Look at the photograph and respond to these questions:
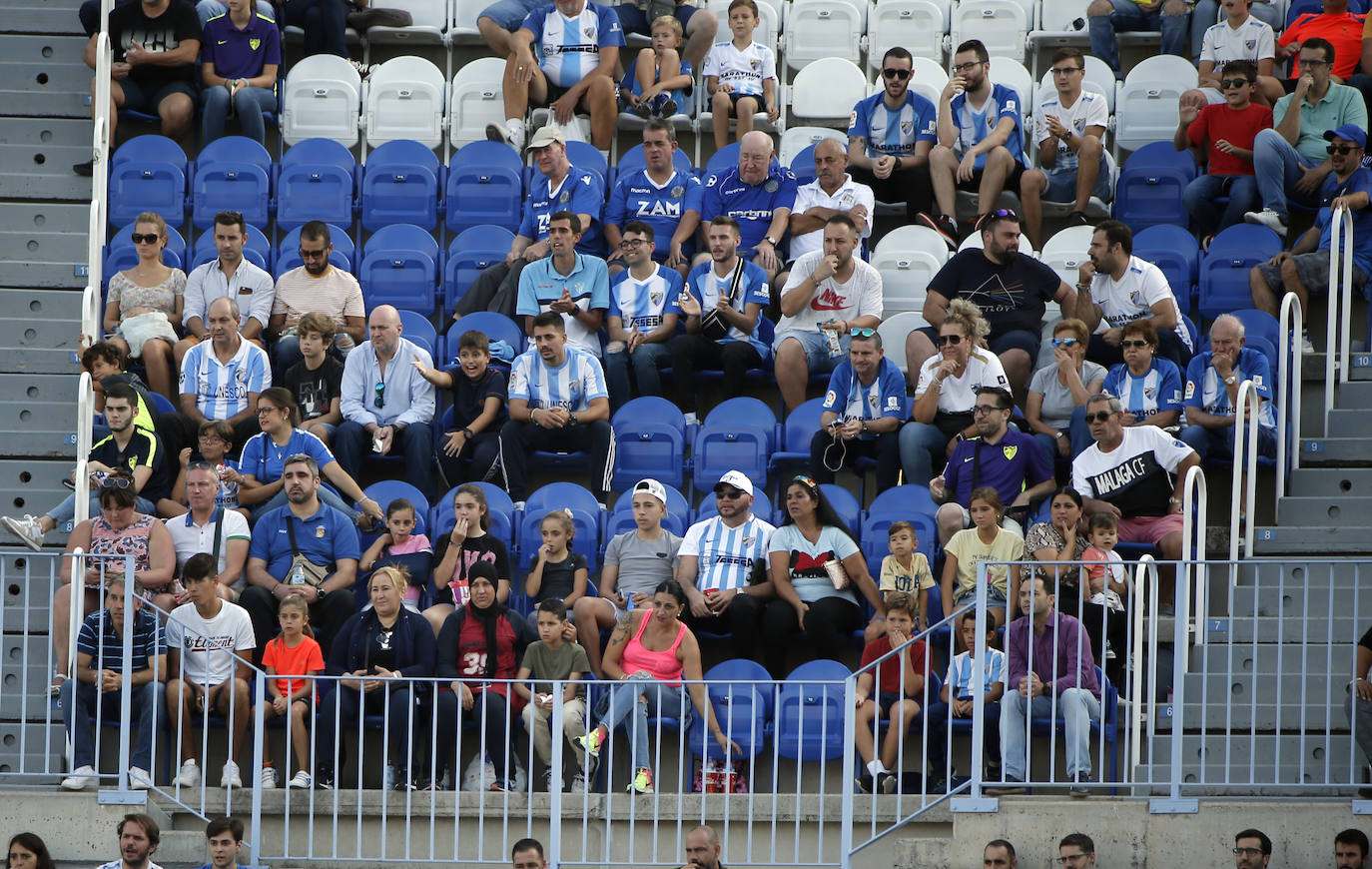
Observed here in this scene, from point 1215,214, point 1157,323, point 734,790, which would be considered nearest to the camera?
point 734,790

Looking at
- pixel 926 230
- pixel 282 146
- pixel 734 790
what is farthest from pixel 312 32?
pixel 734 790

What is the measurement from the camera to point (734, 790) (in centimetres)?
951

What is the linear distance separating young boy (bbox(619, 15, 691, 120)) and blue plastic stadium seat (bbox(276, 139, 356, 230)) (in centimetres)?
205

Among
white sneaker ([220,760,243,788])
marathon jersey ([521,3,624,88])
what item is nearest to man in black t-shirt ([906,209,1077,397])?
marathon jersey ([521,3,624,88])

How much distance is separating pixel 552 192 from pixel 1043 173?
10.2 feet

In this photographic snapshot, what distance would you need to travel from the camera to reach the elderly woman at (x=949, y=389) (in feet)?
35.4

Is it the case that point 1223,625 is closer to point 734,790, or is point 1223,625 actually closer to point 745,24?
point 734,790

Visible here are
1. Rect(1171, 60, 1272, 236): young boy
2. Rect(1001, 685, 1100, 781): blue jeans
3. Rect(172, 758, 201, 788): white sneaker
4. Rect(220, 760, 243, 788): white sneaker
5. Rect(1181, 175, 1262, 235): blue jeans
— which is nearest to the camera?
Rect(1001, 685, 1100, 781): blue jeans

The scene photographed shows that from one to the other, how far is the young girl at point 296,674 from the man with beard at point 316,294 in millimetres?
2547

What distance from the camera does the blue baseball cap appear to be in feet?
38.2

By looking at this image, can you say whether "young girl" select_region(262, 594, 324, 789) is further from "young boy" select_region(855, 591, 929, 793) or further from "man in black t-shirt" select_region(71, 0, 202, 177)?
"man in black t-shirt" select_region(71, 0, 202, 177)

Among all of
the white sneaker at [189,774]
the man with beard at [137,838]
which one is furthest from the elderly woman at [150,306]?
the man with beard at [137,838]

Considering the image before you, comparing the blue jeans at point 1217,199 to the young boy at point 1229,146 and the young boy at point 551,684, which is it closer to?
the young boy at point 1229,146

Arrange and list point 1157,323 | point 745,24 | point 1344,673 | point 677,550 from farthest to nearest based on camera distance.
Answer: point 745,24 < point 1157,323 < point 677,550 < point 1344,673
